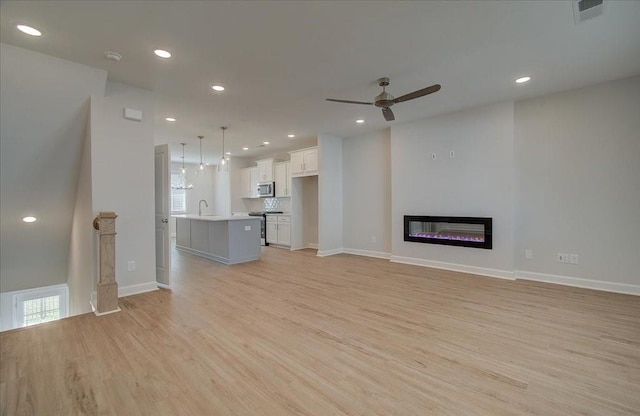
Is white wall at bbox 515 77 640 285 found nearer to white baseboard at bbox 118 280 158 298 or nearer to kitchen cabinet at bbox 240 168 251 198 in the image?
white baseboard at bbox 118 280 158 298

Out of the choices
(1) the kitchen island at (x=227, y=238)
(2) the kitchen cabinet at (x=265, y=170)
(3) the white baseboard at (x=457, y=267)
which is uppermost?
(2) the kitchen cabinet at (x=265, y=170)

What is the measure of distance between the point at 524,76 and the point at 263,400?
4.55 metres

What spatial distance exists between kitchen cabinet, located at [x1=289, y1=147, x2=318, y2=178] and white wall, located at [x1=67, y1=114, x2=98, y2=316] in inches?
174

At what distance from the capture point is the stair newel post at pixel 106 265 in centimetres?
318

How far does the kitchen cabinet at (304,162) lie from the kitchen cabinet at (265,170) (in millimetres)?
1059

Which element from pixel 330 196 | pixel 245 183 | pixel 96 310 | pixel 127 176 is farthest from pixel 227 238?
pixel 245 183

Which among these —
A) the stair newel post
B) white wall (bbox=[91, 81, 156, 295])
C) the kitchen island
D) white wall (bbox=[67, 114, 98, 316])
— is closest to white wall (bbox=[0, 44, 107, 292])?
white wall (bbox=[67, 114, 98, 316])

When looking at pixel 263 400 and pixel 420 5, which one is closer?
pixel 263 400

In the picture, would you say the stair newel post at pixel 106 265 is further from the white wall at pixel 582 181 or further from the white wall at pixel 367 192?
the white wall at pixel 582 181

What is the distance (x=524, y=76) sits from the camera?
3.58m

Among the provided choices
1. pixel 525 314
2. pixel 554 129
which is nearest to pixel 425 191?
pixel 554 129

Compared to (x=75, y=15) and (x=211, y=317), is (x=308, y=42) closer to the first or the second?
(x=75, y=15)

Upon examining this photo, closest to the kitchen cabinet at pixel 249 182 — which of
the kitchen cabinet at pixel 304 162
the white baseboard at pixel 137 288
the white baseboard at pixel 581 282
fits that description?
the kitchen cabinet at pixel 304 162

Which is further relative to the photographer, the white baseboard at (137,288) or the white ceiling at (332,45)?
the white baseboard at (137,288)
